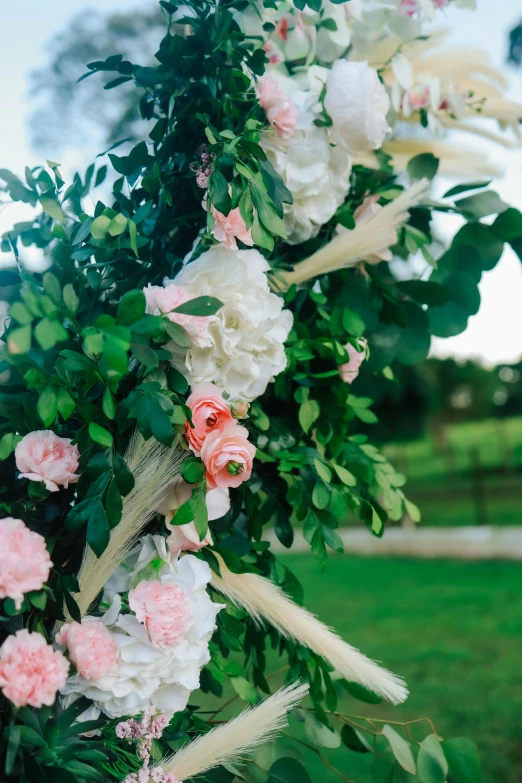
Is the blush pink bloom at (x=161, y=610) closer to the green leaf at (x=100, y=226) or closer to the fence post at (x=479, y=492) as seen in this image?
the green leaf at (x=100, y=226)

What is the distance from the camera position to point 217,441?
70cm

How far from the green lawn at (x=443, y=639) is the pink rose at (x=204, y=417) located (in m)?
0.64

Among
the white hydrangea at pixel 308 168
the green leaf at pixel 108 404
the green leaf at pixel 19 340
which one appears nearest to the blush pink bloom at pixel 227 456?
the green leaf at pixel 108 404

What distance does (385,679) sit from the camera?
78 cm

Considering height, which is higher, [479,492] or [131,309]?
[131,309]

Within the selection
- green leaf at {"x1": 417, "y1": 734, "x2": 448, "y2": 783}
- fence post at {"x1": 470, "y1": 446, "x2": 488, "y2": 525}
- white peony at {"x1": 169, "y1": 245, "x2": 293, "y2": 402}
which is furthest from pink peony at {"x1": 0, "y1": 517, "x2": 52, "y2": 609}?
fence post at {"x1": 470, "y1": 446, "x2": 488, "y2": 525}

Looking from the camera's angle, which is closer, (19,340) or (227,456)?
(19,340)

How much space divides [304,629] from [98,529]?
0.93ft

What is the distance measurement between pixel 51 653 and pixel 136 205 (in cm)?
53

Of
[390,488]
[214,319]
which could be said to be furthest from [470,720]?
[214,319]

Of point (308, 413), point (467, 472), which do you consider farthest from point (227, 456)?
point (467, 472)

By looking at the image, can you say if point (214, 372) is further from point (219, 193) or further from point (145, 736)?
point (145, 736)

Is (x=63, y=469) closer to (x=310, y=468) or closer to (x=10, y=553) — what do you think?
(x=10, y=553)

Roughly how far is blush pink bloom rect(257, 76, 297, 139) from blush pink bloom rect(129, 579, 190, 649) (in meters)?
0.53
